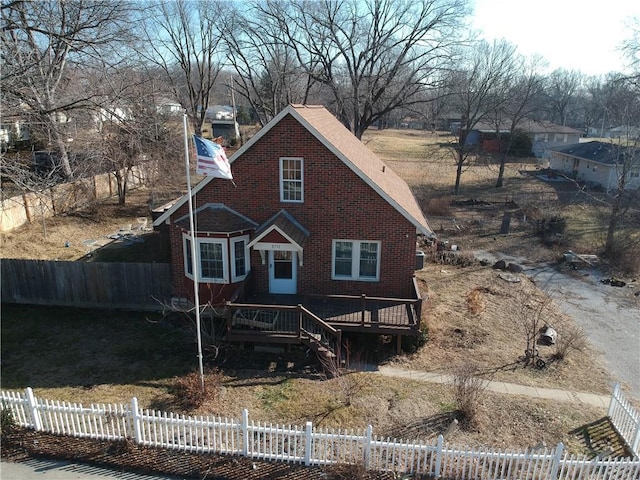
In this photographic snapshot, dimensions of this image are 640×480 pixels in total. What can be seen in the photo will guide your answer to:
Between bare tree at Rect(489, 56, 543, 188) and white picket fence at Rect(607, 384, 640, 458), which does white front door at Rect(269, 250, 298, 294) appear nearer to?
white picket fence at Rect(607, 384, 640, 458)

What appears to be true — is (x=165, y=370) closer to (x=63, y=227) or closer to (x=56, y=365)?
(x=56, y=365)

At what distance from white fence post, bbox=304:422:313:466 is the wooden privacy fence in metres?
8.98

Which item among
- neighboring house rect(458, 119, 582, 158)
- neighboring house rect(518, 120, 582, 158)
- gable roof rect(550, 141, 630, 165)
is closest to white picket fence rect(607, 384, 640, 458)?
gable roof rect(550, 141, 630, 165)

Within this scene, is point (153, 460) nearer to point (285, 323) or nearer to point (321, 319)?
point (285, 323)

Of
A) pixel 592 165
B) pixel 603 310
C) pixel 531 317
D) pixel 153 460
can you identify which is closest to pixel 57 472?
pixel 153 460

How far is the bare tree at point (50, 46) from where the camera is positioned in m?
15.1

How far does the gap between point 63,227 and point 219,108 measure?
75.7 m

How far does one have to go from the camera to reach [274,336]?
13.2 meters

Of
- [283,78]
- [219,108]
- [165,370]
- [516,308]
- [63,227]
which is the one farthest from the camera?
[219,108]

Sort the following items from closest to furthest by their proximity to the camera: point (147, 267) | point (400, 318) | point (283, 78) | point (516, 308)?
point (400, 318) → point (147, 267) → point (516, 308) → point (283, 78)

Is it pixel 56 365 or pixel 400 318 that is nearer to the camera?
pixel 56 365

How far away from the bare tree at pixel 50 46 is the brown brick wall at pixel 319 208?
657cm

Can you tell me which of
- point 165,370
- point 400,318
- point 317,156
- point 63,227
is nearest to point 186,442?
point 165,370

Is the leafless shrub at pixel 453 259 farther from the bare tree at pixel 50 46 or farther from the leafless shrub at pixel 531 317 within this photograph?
the bare tree at pixel 50 46
